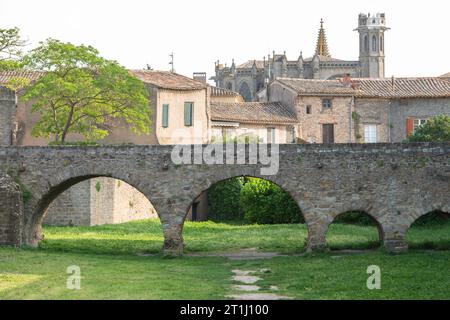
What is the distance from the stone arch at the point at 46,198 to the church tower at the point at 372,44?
291 ft

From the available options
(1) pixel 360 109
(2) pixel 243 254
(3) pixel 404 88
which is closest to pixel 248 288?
(2) pixel 243 254

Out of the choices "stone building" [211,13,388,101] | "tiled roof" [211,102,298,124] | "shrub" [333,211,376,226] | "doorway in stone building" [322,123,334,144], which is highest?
"stone building" [211,13,388,101]

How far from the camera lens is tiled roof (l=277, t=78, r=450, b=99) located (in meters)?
70.9

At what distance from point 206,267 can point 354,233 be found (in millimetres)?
14002

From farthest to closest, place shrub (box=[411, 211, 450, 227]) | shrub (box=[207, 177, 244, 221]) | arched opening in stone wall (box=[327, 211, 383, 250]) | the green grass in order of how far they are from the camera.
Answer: shrub (box=[207, 177, 244, 221])
shrub (box=[411, 211, 450, 227])
the green grass
arched opening in stone wall (box=[327, 211, 383, 250])

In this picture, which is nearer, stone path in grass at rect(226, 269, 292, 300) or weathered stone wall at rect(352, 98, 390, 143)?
stone path in grass at rect(226, 269, 292, 300)

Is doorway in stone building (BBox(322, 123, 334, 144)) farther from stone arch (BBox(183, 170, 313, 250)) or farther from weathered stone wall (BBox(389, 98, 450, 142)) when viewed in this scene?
stone arch (BBox(183, 170, 313, 250))

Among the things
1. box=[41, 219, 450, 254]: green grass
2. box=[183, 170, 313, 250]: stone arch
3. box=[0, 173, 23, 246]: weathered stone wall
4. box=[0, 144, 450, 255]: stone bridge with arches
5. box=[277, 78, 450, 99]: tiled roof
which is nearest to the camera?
box=[183, 170, 313, 250]: stone arch

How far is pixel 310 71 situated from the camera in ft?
394

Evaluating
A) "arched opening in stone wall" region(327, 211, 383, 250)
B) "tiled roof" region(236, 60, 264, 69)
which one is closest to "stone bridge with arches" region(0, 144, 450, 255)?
"arched opening in stone wall" region(327, 211, 383, 250)

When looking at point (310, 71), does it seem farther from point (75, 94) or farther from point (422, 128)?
point (75, 94)

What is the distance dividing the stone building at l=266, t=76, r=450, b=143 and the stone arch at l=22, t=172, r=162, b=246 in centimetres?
3340

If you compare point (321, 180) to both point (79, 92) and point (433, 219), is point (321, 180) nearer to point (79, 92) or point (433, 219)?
point (433, 219)

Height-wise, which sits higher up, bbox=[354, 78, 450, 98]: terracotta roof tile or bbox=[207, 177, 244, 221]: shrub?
bbox=[354, 78, 450, 98]: terracotta roof tile
